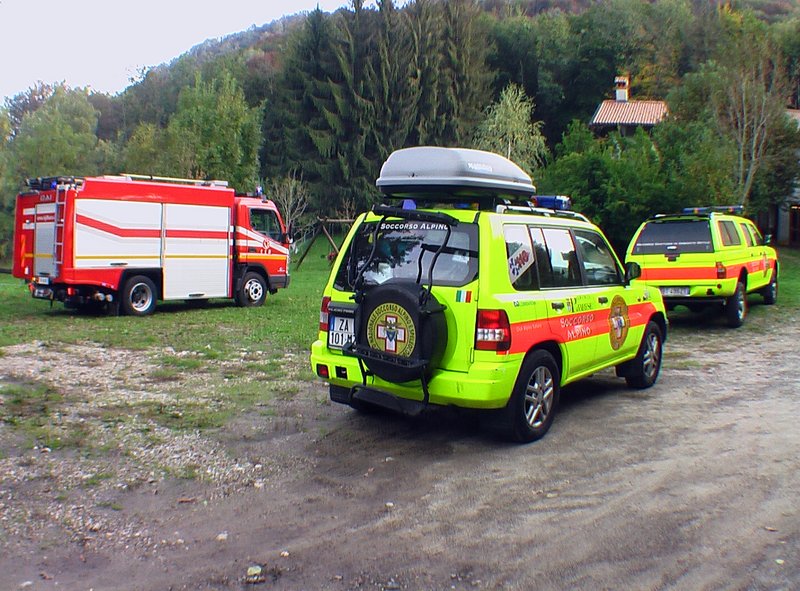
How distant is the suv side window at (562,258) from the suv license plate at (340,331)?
Result: 1.82 meters

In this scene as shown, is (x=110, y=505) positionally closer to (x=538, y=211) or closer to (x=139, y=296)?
(x=538, y=211)

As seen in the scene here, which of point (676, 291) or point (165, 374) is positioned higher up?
point (676, 291)

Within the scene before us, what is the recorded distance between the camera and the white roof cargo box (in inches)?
265

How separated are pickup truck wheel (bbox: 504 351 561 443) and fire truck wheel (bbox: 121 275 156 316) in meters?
10.8

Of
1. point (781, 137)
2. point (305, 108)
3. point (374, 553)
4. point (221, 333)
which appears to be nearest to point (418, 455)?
point (374, 553)

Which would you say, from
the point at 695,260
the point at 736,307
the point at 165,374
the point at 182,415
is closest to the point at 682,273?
the point at 695,260

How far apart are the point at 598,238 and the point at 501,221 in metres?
2.05

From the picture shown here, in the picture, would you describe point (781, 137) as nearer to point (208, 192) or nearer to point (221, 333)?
point (208, 192)

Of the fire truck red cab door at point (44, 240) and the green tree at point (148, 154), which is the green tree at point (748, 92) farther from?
the green tree at point (148, 154)

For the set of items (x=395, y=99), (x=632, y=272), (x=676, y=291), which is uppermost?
(x=395, y=99)

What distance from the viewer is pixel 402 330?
5961mm

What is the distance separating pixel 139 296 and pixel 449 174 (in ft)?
34.5

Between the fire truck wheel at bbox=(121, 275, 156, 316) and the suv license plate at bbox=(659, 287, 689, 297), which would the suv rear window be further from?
the fire truck wheel at bbox=(121, 275, 156, 316)

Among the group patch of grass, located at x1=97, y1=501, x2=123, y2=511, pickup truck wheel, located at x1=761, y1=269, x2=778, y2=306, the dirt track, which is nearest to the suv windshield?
the dirt track
